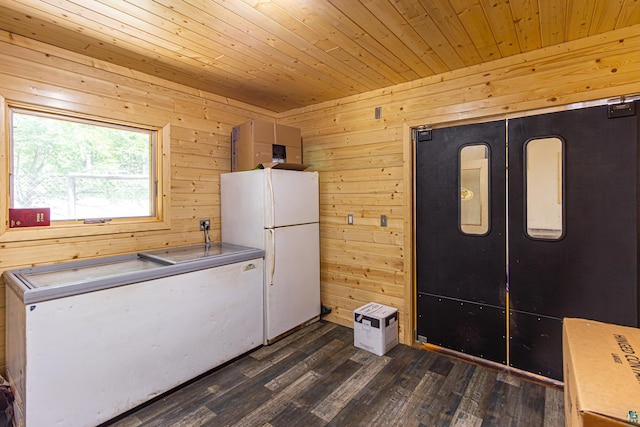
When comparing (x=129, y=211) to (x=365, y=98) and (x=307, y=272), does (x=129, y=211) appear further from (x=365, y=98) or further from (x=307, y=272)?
(x=365, y=98)

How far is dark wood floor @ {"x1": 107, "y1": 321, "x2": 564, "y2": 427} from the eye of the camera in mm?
2008

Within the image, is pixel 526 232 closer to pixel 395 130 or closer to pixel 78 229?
pixel 395 130

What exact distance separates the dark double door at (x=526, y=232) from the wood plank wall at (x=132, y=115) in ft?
6.81

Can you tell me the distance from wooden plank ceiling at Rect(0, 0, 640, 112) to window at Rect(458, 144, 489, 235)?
2.40 feet

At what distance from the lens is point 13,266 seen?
2121 mm

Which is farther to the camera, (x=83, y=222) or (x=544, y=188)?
(x=83, y=222)

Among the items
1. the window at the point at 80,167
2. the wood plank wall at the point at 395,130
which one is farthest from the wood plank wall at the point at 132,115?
the wood plank wall at the point at 395,130

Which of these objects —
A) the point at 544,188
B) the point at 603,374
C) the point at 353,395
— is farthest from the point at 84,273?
the point at 544,188

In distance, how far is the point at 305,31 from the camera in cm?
206

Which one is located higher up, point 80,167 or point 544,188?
point 80,167

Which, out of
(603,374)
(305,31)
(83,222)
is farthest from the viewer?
(83,222)

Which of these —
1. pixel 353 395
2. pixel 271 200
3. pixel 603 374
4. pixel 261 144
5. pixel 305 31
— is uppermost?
pixel 305 31

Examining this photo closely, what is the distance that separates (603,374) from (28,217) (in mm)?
3198

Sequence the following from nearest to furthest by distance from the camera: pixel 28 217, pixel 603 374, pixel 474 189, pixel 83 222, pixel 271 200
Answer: pixel 603 374
pixel 28 217
pixel 83 222
pixel 474 189
pixel 271 200
